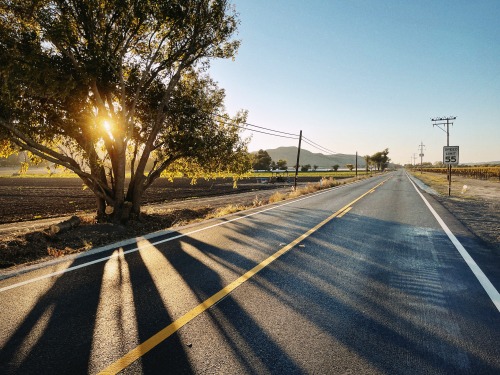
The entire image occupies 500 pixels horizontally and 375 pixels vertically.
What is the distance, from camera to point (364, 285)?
4.67m

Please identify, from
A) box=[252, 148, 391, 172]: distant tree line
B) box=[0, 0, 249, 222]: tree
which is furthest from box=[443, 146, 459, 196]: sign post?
box=[252, 148, 391, 172]: distant tree line

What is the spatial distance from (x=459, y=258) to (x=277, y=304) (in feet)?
14.9

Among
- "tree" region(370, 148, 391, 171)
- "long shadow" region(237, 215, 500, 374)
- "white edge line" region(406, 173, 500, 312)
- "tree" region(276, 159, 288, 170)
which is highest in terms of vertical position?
"tree" region(370, 148, 391, 171)

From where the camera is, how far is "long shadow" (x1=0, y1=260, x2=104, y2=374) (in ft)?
8.77

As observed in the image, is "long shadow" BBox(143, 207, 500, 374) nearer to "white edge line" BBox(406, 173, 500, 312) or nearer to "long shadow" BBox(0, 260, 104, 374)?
"white edge line" BBox(406, 173, 500, 312)

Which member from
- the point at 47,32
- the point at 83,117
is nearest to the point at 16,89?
the point at 47,32

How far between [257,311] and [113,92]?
38.7 ft

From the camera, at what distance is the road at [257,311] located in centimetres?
275

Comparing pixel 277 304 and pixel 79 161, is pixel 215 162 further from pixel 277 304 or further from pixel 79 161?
pixel 277 304

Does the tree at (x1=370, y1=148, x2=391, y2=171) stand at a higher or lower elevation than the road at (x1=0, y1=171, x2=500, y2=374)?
higher

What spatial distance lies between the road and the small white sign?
19.2m

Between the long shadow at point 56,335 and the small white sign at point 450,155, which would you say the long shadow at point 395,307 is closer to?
the long shadow at point 56,335

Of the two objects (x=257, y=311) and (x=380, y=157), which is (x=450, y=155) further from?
(x=380, y=157)

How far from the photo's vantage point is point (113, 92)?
12453 millimetres
